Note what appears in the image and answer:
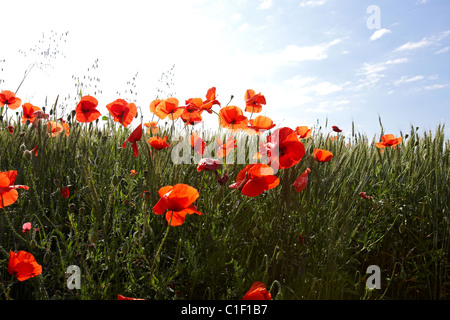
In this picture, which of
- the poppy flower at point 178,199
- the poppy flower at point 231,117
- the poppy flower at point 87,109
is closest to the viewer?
the poppy flower at point 178,199

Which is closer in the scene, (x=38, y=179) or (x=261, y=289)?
(x=261, y=289)

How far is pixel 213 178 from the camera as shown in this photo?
72.3 inches

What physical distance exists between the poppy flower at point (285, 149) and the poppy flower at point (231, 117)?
532mm

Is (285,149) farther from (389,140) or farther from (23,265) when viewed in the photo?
(389,140)

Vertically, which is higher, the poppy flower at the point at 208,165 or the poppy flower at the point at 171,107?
the poppy flower at the point at 171,107

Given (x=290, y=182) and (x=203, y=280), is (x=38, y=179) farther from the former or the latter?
(x=290, y=182)

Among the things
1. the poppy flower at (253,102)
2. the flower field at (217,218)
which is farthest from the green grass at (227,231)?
the poppy flower at (253,102)

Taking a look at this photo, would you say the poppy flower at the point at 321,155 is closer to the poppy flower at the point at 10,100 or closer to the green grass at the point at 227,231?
the green grass at the point at 227,231

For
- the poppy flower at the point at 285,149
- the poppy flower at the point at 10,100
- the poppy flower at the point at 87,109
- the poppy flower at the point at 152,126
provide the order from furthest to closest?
the poppy flower at the point at 10,100, the poppy flower at the point at 152,126, the poppy flower at the point at 87,109, the poppy flower at the point at 285,149

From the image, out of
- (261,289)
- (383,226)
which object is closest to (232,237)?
(261,289)

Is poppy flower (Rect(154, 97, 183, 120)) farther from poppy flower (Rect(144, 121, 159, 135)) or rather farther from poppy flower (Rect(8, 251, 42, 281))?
poppy flower (Rect(8, 251, 42, 281))

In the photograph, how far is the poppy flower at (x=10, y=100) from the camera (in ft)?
7.91

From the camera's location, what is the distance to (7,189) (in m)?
1.18
